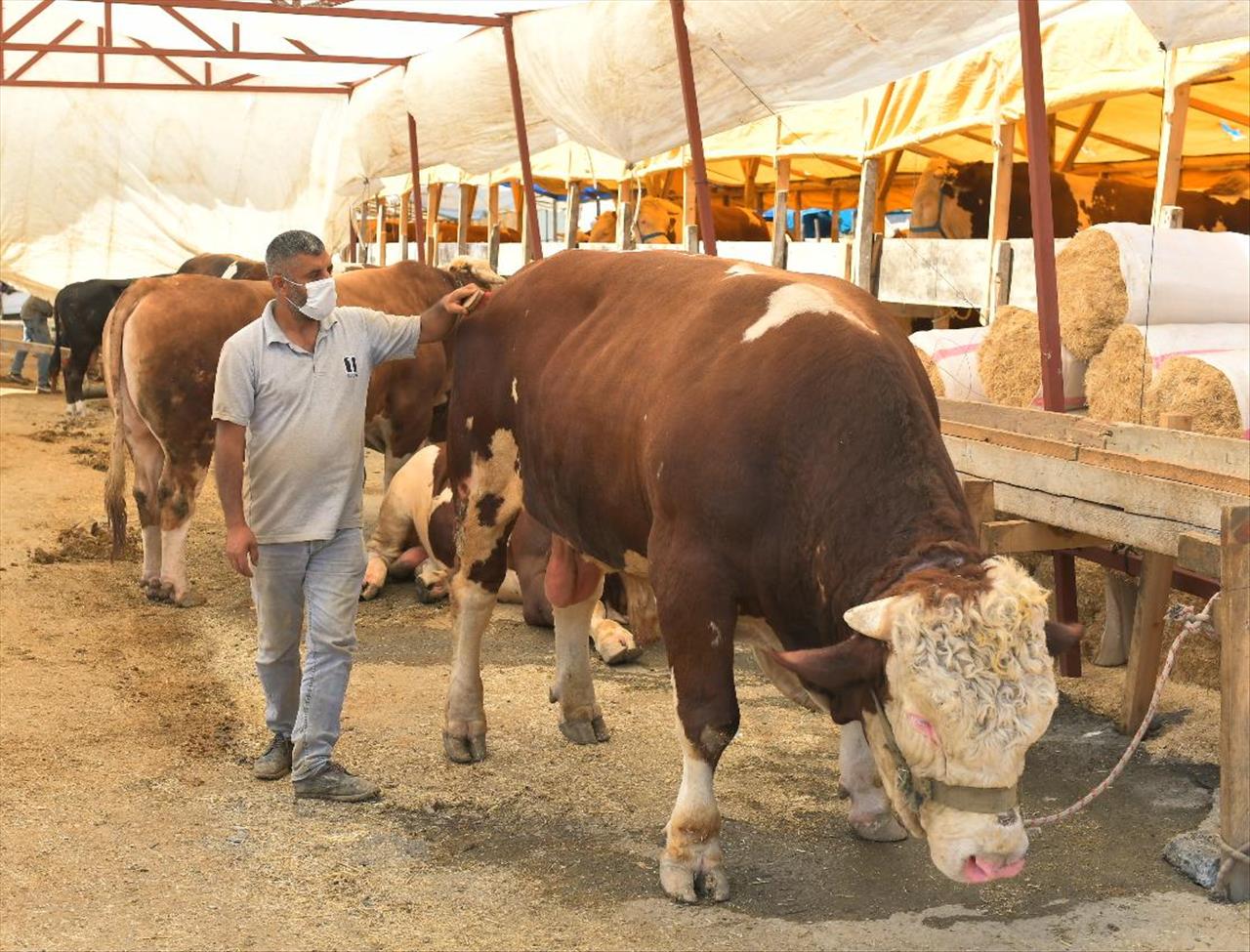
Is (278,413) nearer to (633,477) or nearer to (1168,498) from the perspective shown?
(633,477)

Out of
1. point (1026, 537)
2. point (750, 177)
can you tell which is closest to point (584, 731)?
point (1026, 537)

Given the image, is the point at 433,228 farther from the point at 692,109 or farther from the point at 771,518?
the point at 771,518

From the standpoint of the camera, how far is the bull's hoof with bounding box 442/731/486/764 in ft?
17.1

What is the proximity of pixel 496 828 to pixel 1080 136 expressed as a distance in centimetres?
989

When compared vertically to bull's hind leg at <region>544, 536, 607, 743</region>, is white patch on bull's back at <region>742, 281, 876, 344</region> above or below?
above

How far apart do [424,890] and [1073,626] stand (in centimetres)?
191

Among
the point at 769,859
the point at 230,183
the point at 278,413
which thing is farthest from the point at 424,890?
the point at 230,183

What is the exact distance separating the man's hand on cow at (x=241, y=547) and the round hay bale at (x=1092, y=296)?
337cm

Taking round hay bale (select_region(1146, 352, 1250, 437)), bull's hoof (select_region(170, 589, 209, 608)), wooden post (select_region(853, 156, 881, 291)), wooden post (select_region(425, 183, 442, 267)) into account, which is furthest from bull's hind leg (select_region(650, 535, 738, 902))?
wooden post (select_region(425, 183, 442, 267))

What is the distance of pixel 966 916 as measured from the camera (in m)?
3.86

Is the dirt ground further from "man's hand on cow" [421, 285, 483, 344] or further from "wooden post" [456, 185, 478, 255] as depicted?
"wooden post" [456, 185, 478, 255]

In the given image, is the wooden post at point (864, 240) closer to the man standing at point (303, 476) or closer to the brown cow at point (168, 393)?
the brown cow at point (168, 393)

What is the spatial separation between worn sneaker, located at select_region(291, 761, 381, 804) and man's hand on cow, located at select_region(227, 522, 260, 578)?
71 centimetres

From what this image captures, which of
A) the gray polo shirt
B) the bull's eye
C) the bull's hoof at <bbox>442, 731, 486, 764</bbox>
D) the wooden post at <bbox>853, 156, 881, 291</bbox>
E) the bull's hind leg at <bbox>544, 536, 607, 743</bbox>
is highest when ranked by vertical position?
the wooden post at <bbox>853, 156, 881, 291</bbox>
